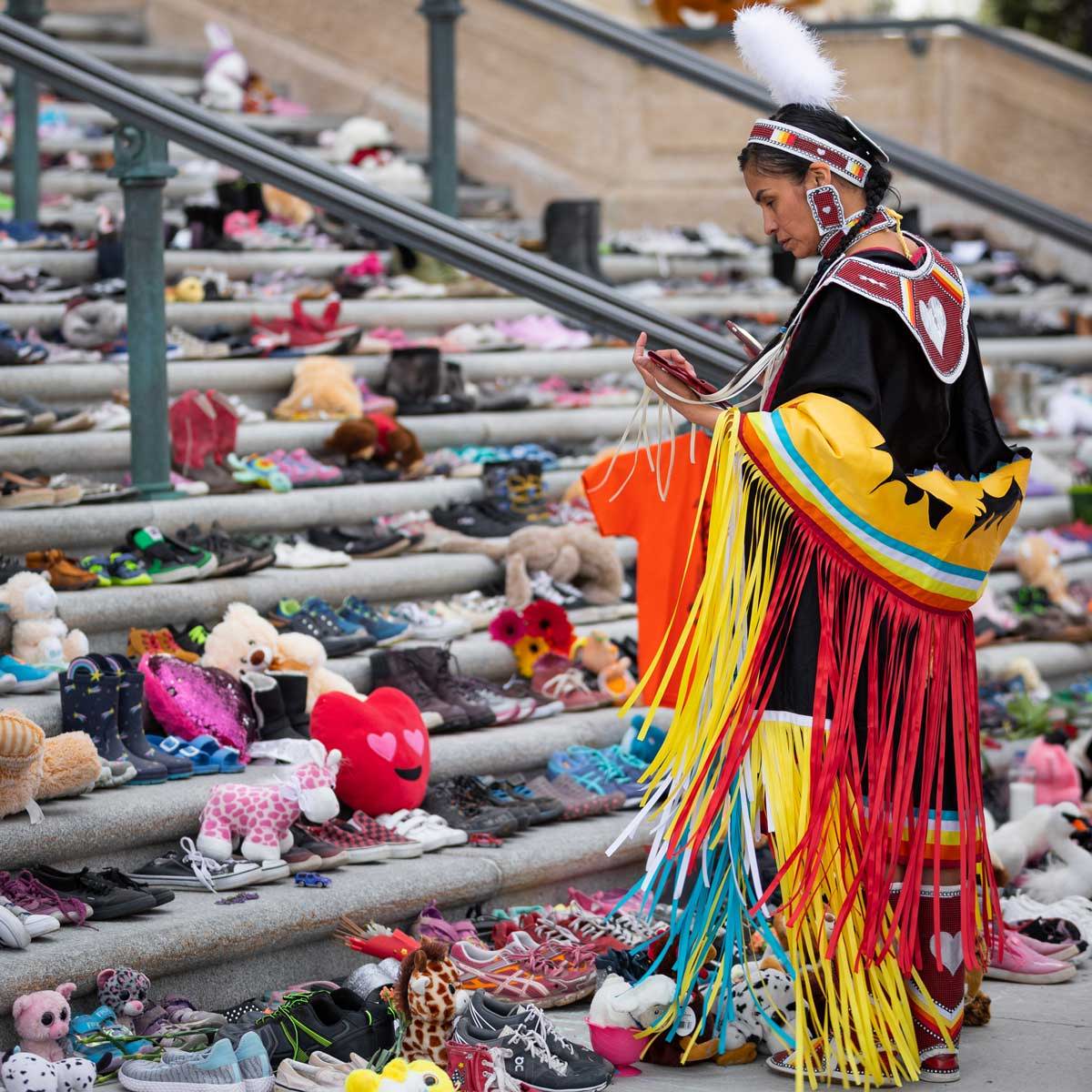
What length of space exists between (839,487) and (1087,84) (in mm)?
8517

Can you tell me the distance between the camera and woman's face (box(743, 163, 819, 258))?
3.93 metres

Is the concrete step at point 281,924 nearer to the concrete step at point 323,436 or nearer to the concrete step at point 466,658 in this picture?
the concrete step at point 466,658

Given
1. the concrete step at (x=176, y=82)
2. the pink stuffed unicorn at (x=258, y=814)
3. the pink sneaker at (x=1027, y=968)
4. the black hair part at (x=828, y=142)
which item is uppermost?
the concrete step at (x=176, y=82)

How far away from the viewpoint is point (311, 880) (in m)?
4.62

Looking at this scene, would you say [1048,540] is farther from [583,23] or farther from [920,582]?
[920,582]

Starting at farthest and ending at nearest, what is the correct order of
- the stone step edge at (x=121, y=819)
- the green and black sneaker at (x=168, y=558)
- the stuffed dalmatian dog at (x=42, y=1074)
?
the green and black sneaker at (x=168, y=558), the stone step edge at (x=121, y=819), the stuffed dalmatian dog at (x=42, y=1074)

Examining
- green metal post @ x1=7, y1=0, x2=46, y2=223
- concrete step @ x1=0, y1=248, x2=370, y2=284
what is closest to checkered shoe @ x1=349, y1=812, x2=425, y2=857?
concrete step @ x1=0, y1=248, x2=370, y2=284

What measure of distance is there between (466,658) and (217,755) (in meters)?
1.30

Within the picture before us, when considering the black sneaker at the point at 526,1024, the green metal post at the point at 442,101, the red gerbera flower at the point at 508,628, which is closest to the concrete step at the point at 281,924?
the black sneaker at the point at 526,1024

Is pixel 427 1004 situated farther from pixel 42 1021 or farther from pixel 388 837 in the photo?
pixel 388 837

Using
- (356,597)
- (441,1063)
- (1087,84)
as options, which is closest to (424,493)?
(356,597)

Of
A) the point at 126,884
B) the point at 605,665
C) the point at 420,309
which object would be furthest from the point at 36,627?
the point at 420,309

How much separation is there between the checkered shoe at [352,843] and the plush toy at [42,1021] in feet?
3.38

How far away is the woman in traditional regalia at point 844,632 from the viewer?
12.5 feet
